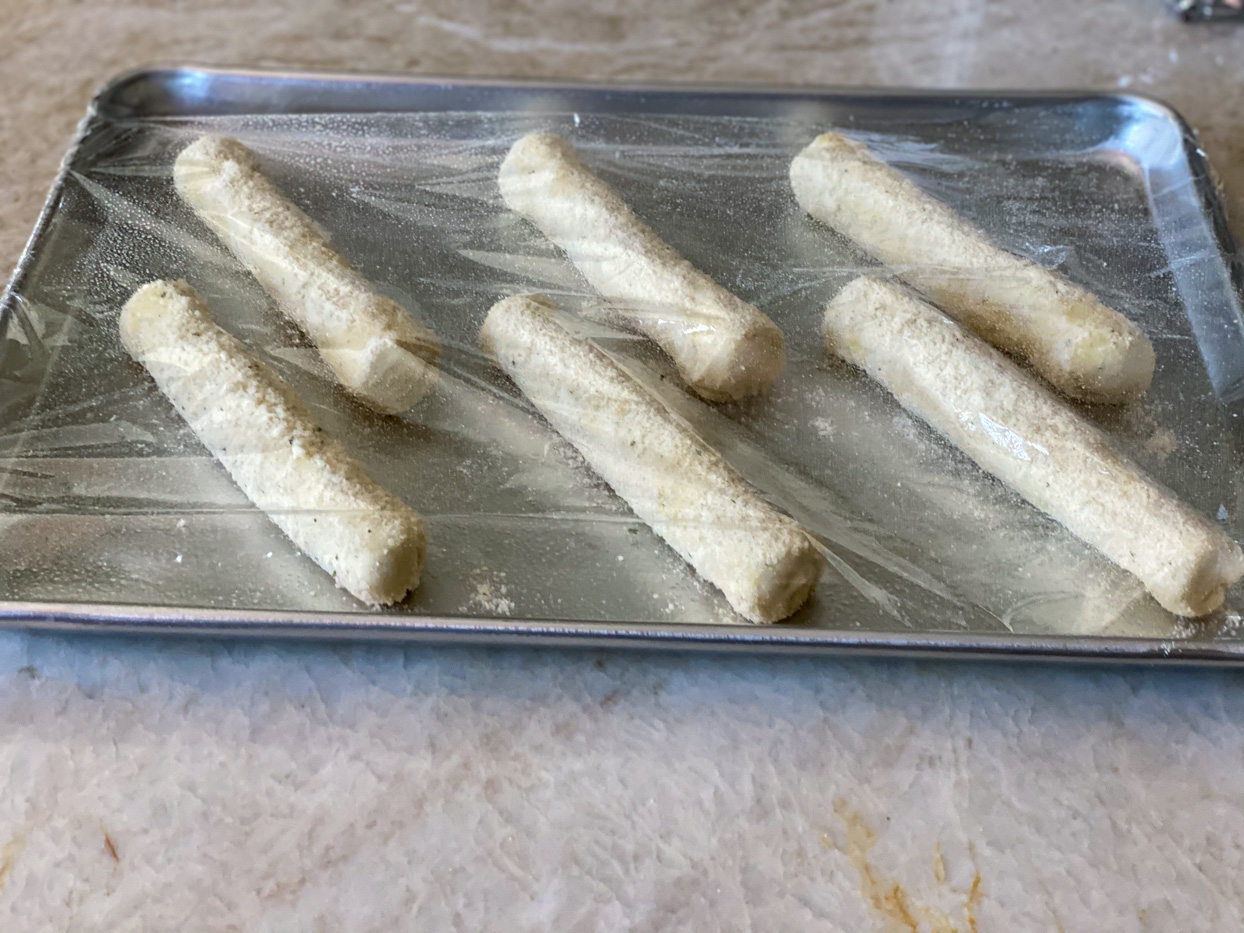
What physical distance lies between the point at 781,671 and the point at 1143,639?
1.01ft

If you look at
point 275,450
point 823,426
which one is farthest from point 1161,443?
point 275,450

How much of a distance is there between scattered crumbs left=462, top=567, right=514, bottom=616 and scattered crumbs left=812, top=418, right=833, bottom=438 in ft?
1.13

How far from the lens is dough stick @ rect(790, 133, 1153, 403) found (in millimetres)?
1063

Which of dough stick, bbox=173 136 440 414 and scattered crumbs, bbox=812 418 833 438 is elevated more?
dough stick, bbox=173 136 440 414

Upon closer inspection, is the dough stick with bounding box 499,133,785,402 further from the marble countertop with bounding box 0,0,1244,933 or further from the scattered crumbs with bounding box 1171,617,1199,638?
the scattered crumbs with bounding box 1171,617,1199,638

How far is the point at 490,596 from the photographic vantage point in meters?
0.93

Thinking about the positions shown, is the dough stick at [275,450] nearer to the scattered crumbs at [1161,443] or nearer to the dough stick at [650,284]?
the dough stick at [650,284]

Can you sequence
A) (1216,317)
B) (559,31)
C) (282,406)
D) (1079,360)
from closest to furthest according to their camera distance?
(282,406)
(1079,360)
(1216,317)
(559,31)

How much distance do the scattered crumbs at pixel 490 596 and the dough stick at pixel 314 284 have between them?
20 centimetres

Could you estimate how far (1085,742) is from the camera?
0.93 metres

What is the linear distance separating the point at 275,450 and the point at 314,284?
20cm

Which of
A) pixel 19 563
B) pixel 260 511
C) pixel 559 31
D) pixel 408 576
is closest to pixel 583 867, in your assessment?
pixel 408 576

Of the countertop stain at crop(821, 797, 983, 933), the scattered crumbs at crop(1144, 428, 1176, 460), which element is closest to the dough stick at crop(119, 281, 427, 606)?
the countertop stain at crop(821, 797, 983, 933)

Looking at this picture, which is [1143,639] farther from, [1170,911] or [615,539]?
[615,539]
